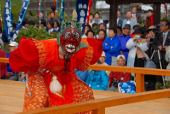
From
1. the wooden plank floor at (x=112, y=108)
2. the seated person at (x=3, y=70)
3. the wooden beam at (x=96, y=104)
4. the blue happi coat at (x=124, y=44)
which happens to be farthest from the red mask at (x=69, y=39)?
the seated person at (x=3, y=70)

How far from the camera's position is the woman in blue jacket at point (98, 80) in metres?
5.12

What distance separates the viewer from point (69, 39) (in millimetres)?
2750

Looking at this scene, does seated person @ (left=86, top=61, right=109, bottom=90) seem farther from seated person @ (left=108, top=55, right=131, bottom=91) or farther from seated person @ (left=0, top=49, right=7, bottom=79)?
seated person @ (left=0, top=49, right=7, bottom=79)

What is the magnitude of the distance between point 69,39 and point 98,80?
2.48 metres

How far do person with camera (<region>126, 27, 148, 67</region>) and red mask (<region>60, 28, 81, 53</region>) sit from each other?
9.44ft

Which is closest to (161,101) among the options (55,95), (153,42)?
(153,42)

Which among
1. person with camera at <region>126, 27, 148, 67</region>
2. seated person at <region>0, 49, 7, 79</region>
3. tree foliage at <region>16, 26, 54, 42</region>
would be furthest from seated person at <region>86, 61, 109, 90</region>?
seated person at <region>0, 49, 7, 79</region>

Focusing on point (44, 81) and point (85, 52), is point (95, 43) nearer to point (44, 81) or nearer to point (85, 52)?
point (85, 52)

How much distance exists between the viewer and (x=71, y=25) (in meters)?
2.89

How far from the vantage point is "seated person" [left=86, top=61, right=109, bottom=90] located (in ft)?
16.8

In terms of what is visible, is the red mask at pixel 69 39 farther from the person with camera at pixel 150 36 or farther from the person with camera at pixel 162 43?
the person with camera at pixel 150 36

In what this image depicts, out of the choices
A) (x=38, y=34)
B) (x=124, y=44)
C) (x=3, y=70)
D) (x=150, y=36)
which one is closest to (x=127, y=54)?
(x=124, y=44)

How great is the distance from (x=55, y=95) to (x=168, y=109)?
1773 millimetres

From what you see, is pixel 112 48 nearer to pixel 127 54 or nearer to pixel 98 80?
pixel 127 54
